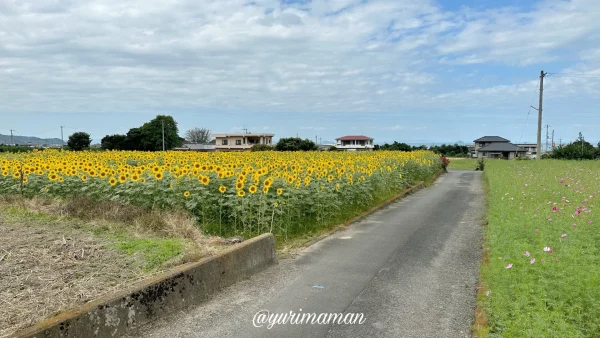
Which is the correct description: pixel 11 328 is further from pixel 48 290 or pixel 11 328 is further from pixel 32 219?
pixel 32 219

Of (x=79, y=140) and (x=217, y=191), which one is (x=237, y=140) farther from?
(x=217, y=191)

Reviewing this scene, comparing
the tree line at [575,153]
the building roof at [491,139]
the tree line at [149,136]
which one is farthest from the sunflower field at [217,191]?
the building roof at [491,139]

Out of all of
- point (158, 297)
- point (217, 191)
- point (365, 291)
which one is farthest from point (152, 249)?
point (217, 191)

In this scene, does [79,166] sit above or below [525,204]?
above

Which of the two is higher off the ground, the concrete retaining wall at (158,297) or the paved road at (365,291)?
the concrete retaining wall at (158,297)

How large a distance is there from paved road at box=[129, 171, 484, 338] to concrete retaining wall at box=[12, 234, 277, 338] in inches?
5.0

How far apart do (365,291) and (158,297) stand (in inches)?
90.2

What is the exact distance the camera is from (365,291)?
5395mm

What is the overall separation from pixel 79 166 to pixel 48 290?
6634 millimetres

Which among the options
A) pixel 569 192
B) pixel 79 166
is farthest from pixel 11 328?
pixel 569 192

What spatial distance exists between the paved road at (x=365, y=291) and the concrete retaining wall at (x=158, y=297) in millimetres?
126

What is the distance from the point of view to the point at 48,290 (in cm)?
417

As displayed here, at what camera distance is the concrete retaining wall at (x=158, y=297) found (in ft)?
12.0

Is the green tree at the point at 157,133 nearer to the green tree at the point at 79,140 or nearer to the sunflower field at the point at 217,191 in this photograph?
the green tree at the point at 79,140
